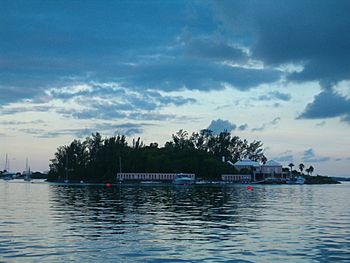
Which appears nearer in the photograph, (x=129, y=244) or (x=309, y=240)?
(x=129, y=244)

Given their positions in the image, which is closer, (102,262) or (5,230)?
(102,262)

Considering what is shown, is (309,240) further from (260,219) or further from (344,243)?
(260,219)

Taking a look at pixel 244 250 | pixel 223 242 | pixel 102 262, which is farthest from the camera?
pixel 223 242

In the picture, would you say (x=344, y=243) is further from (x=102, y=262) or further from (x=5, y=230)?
(x=5, y=230)

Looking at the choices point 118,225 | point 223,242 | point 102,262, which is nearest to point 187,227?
point 118,225

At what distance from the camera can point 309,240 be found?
31938 millimetres

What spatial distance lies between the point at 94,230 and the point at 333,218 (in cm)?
2385

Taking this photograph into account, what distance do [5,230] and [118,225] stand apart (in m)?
8.36

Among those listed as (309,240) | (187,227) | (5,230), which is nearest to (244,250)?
(309,240)

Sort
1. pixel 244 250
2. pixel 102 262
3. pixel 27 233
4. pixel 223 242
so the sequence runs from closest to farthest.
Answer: pixel 102 262, pixel 244 250, pixel 223 242, pixel 27 233

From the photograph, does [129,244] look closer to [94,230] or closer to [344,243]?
[94,230]

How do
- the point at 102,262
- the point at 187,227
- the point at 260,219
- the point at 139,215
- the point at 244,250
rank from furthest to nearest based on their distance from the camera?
the point at 139,215
the point at 260,219
the point at 187,227
the point at 244,250
the point at 102,262

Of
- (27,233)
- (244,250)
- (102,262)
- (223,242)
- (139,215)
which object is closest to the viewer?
(102,262)

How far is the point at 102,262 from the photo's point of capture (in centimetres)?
2378
